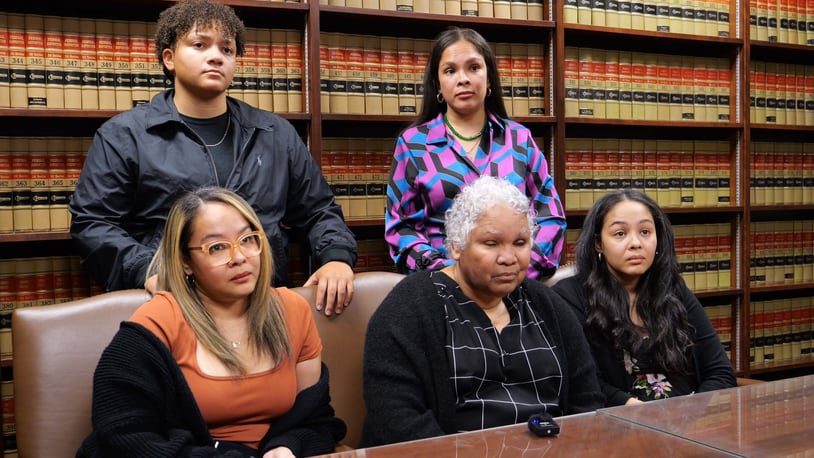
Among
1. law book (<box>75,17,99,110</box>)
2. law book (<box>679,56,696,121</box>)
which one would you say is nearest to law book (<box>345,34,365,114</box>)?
law book (<box>75,17,99,110</box>)

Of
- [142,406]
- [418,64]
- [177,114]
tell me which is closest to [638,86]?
[418,64]

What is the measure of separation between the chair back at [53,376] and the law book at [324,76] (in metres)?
1.57

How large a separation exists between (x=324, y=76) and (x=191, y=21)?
2.88 feet

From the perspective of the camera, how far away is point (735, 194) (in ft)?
12.9

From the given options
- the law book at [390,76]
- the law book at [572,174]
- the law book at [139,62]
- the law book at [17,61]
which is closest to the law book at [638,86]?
the law book at [572,174]

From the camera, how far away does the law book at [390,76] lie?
3.19 metres

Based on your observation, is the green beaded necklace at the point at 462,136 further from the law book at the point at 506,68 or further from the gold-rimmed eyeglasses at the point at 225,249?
the gold-rimmed eyeglasses at the point at 225,249

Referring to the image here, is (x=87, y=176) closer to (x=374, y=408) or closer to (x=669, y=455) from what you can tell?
(x=374, y=408)

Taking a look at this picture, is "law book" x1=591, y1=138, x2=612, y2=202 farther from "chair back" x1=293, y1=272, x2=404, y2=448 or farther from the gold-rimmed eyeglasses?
the gold-rimmed eyeglasses

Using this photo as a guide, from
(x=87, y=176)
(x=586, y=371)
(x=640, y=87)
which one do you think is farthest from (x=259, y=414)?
(x=640, y=87)

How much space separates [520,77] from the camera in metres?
3.41

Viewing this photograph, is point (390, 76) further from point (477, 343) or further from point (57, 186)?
point (477, 343)

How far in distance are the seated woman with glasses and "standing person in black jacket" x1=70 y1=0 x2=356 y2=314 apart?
387mm

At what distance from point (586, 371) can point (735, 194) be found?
2416 millimetres
